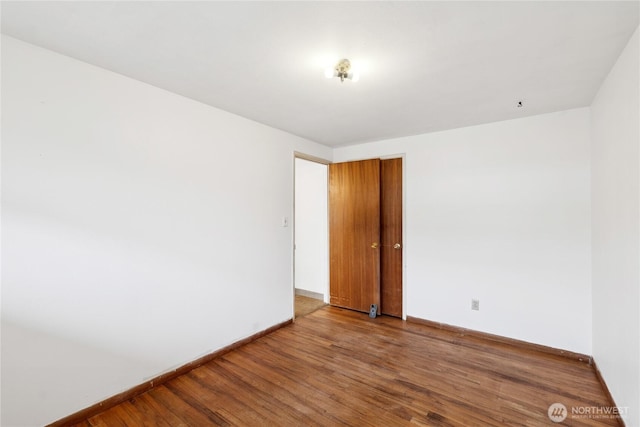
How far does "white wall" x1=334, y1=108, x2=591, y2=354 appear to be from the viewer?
268 cm

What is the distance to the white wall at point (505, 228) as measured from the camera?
2.68 metres

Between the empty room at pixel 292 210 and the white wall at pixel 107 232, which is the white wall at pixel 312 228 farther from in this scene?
the white wall at pixel 107 232

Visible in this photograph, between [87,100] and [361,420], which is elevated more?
[87,100]

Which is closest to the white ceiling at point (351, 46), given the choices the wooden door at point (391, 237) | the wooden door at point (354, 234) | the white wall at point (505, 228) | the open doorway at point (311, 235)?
the white wall at point (505, 228)

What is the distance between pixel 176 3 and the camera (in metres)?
1.34

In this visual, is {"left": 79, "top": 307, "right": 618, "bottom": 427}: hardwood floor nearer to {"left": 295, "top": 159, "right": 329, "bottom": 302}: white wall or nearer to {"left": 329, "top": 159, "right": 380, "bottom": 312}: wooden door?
{"left": 329, "top": 159, "right": 380, "bottom": 312}: wooden door

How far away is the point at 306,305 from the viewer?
4.28m

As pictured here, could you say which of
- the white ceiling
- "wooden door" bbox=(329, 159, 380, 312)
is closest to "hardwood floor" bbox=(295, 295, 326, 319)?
"wooden door" bbox=(329, 159, 380, 312)

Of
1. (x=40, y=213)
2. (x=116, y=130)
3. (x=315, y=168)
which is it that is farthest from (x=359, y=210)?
(x=40, y=213)

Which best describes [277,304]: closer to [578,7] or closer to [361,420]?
[361,420]

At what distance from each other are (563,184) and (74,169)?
405cm

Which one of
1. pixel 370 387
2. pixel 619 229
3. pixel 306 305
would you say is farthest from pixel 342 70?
pixel 306 305

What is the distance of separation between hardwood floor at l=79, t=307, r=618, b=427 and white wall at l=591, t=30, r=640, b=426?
1.23 ft

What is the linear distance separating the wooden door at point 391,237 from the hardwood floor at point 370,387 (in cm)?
74
